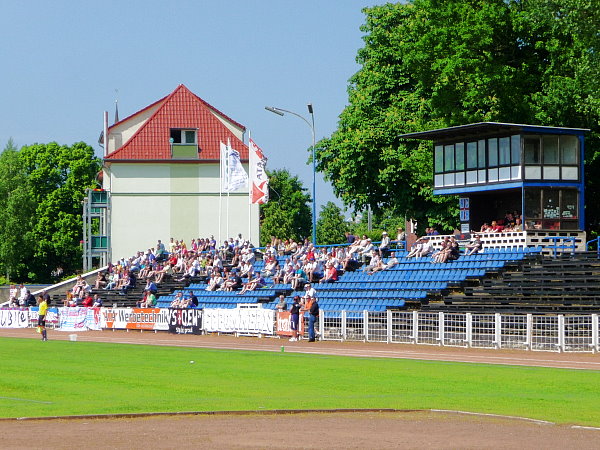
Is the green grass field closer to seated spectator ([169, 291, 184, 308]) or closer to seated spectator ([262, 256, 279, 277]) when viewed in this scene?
seated spectator ([169, 291, 184, 308])

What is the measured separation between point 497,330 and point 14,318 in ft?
103

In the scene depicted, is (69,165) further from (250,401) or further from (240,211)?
(250,401)

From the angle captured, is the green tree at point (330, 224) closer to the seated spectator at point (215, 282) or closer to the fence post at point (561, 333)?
the seated spectator at point (215, 282)

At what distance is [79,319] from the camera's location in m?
53.4

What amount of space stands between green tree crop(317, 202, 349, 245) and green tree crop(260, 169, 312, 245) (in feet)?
5.42

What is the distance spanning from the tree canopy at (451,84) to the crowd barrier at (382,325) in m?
13.9

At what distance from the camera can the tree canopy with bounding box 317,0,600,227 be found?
1885 inches

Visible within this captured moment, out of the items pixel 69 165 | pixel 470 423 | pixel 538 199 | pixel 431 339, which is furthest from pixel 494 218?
pixel 69 165

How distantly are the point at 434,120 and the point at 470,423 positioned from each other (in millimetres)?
39501

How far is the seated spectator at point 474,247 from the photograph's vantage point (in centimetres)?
4212

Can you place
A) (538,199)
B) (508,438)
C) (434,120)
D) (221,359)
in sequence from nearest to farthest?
(508,438) < (221,359) < (538,199) < (434,120)

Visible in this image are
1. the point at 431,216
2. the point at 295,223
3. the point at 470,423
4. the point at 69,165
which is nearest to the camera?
the point at 470,423

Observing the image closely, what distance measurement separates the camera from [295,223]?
121 metres

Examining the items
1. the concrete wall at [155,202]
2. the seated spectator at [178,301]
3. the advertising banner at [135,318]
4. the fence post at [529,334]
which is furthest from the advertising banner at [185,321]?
the concrete wall at [155,202]
